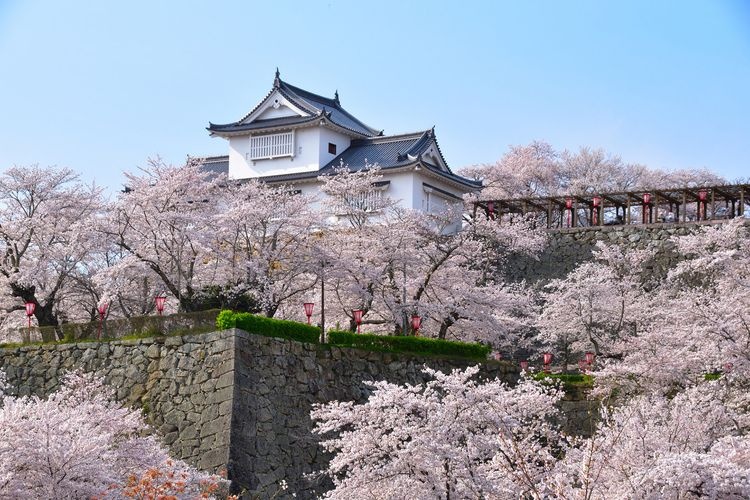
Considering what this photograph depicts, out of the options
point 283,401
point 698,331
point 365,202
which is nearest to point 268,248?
point 283,401

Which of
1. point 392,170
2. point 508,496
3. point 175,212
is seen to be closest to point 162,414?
point 175,212

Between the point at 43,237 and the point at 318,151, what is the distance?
1092 cm

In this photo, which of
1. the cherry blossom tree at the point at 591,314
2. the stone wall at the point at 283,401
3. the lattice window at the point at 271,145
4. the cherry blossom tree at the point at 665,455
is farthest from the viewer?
the lattice window at the point at 271,145

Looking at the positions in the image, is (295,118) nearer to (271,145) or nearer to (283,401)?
(271,145)

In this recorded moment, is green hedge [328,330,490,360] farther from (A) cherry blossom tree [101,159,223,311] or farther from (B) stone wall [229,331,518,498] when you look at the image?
(A) cherry blossom tree [101,159,223,311]

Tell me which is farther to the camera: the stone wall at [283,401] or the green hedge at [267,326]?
the green hedge at [267,326]

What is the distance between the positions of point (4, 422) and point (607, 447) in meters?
7.84

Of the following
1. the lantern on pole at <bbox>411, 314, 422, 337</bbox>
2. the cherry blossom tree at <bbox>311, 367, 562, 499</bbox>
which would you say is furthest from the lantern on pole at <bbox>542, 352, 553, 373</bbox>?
the cherry blossom tree at <bbox>311, 367, 562, 499</bbox>

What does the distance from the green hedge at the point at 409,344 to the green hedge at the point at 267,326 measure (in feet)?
2.62

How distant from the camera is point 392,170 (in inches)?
1474

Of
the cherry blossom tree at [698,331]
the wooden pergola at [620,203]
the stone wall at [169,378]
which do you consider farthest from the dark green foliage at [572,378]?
the wooden pergola at [620,203]

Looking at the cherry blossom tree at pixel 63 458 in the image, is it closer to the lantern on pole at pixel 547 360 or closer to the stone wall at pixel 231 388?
the stone wall at pixel 231 388

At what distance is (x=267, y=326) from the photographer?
2355 centimetres

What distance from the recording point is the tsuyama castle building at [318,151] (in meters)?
37.8
